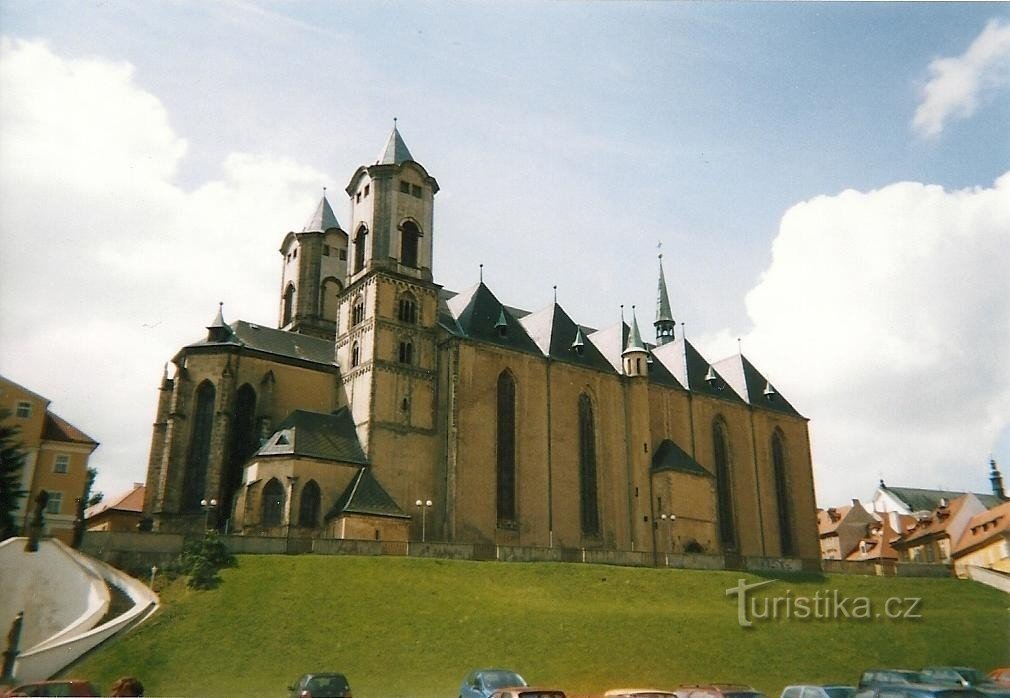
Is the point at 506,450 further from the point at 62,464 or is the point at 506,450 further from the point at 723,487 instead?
the point at 62,464

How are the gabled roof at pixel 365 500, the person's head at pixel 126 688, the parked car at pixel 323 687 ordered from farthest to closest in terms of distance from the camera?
the gabled roof at pixel 365 500 → the parked car at pixel 323 687 → the person's head at pixel 126 688

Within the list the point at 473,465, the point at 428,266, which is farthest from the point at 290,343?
the point at 473,465

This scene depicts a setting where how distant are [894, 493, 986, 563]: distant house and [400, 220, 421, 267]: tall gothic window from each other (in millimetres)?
55126

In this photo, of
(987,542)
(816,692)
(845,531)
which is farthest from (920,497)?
(816,692)

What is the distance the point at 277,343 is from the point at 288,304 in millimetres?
13407

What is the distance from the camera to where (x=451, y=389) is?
5506 cm

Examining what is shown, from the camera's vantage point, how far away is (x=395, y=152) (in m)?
61.8

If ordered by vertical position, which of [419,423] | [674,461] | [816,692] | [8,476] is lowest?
[816,692]

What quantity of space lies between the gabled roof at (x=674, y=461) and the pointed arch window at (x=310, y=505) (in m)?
26.5

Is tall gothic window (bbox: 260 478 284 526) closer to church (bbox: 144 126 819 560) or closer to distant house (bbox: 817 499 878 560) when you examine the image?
church (bbox: 144 126 819 560)

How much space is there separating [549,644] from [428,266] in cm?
3214

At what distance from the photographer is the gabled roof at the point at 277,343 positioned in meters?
55.7

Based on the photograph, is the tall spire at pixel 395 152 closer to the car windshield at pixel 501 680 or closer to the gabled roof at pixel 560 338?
the gabled roof at pixel 560 338

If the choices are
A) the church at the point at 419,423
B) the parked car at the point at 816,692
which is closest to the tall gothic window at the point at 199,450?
the church at the point at 419,423
